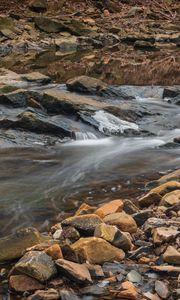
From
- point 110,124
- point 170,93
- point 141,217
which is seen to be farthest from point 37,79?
point 141,217

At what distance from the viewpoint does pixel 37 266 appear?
4484mm

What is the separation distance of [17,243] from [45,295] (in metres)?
0.94

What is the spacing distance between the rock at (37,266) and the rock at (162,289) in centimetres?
91

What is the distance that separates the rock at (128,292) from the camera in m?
4.19

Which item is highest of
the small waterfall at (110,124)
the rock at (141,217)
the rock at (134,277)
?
the rock at (134,277)

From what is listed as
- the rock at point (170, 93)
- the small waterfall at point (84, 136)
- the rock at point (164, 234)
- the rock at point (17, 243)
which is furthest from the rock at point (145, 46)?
the rock at point (17, 243)

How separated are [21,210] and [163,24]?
35237mm

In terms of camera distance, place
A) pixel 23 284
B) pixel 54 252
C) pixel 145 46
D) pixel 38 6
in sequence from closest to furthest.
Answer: pixel 23 284 → pixel 54 252 → pixel 145 46 → pixel 38 6

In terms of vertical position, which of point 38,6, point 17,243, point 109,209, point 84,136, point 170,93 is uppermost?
point 38,6

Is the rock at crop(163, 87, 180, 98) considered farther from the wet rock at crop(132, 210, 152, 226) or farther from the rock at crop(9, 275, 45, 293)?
the rock at crop(9, 275, 45, 293)

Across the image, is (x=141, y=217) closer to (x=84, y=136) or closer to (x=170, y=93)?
(x=84, y=136)

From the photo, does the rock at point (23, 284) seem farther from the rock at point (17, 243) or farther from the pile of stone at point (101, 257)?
the rock at point (17, 243)

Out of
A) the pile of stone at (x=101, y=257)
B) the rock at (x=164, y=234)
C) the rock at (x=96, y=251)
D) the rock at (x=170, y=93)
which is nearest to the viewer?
the pile of stone at (x=101, y=257)

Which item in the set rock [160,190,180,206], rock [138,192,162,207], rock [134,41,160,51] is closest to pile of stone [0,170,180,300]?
rock [160,190,180,206]
